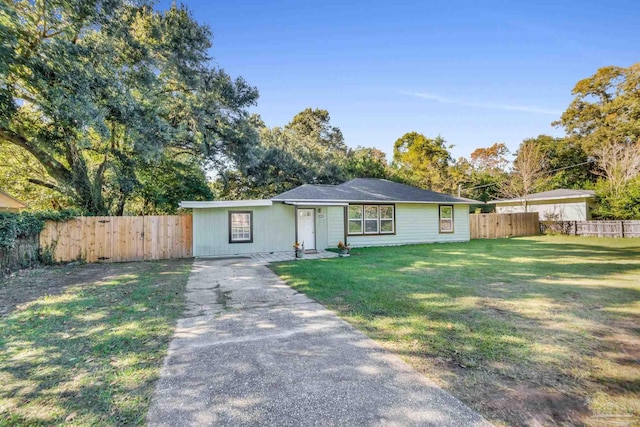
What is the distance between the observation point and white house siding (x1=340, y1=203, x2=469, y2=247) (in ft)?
45.6

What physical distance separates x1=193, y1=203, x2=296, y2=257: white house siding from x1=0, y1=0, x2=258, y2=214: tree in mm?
3008

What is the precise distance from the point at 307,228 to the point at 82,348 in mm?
9704

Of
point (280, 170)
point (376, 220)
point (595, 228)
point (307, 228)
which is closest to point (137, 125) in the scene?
point (307, 228)

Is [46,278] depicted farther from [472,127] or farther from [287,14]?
[472,127]

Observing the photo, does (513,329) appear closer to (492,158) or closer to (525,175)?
(525,175)

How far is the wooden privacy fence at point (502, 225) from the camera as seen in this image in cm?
1767

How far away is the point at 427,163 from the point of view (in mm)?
28656

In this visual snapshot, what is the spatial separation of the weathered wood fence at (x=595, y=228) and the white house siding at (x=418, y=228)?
7.42m

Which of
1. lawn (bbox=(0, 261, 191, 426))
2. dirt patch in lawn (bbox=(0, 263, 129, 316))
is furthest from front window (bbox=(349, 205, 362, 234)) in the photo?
lawn (bbox=(0, 261, 191, 426))

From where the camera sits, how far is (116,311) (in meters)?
4.52

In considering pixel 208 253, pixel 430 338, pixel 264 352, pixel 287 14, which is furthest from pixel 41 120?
pixel 430 338

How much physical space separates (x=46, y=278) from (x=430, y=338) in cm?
893

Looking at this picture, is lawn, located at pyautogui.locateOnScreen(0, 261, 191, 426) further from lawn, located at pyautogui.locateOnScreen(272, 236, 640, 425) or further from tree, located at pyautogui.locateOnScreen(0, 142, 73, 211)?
tree, located at pyautogui.locateOnScreen(0, 142, 73, 211)

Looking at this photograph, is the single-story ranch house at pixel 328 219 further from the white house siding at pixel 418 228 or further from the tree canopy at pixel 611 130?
the tree canopy at pixel 611 130
